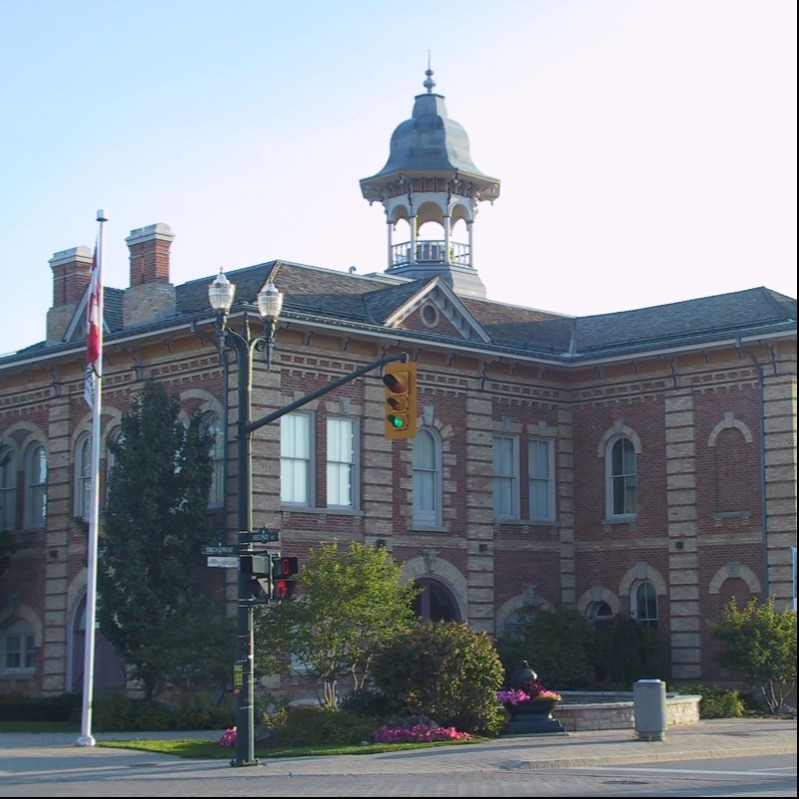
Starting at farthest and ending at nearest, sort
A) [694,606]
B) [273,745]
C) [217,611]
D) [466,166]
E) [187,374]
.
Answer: [466,166], [694,606], [187,374], [217,611], [273,745]

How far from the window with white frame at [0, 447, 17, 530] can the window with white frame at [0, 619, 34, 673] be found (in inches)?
98.9

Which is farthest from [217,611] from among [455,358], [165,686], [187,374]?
[455,358]

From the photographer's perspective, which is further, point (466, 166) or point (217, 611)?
point (466, 166)

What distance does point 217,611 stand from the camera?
31.5 metres

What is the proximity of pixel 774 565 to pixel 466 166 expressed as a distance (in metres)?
16.2

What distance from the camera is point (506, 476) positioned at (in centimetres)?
3897

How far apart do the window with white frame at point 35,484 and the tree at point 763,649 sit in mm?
16338

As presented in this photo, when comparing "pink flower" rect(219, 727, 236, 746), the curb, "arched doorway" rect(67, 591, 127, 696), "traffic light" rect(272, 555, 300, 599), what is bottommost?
the curb

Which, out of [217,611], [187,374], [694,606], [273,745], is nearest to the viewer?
[273,745]

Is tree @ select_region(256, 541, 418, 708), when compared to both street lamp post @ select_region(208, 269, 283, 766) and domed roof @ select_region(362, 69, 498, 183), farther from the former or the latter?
domed roof @ select_region(362, 69, 498, 183)

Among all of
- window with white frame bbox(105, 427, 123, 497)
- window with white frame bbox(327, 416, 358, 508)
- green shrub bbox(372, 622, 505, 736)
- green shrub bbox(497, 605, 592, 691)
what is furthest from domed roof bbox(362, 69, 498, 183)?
green shrub bbox(372, 622, 505, 736)

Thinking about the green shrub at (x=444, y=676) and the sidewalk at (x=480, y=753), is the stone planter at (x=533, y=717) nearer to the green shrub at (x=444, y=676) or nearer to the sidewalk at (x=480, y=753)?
the sidewalk at (x=480, y=753)

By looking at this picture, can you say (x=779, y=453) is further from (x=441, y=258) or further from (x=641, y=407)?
(x=441, y=258)

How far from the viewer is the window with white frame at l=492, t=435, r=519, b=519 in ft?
127
